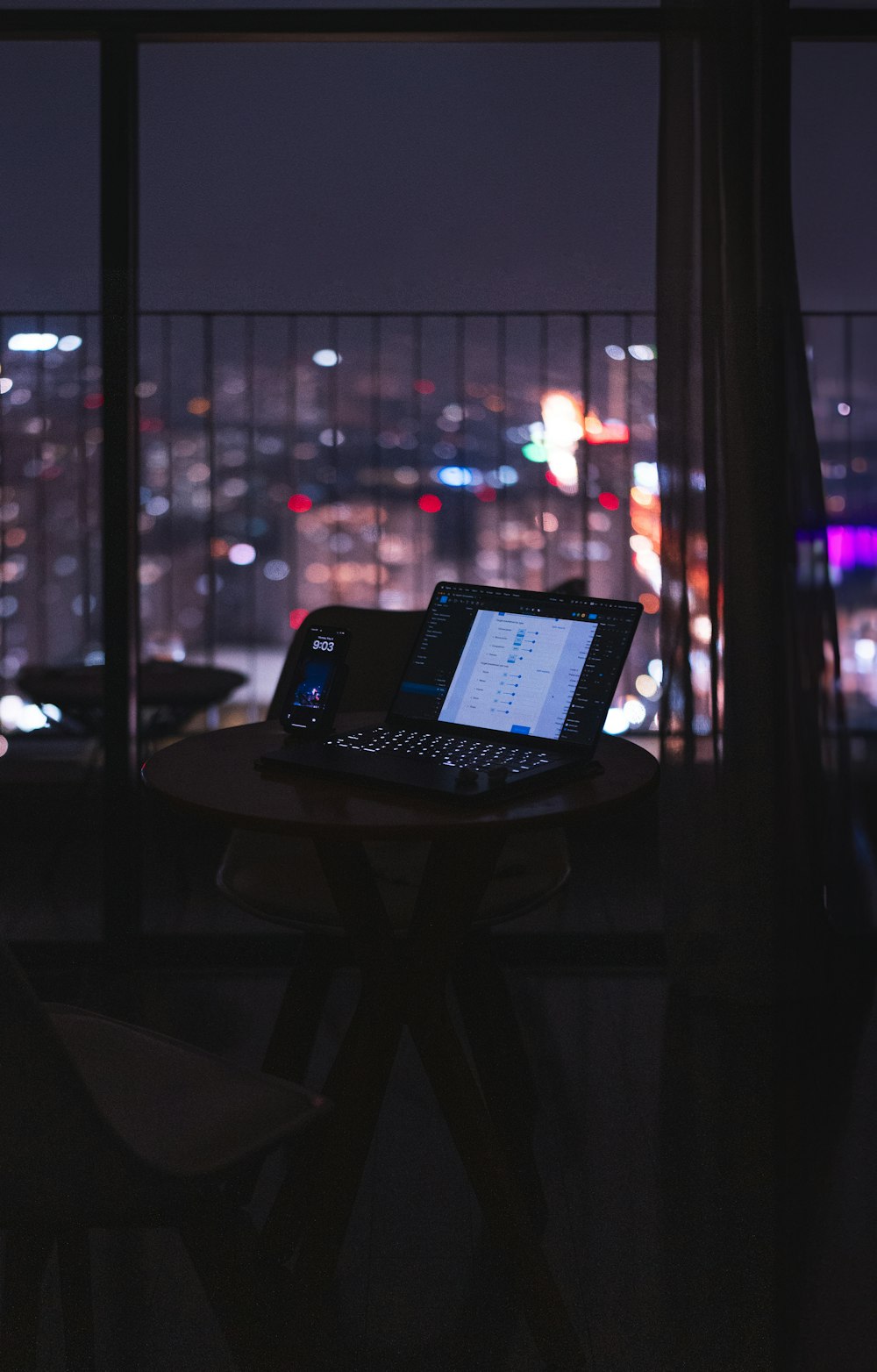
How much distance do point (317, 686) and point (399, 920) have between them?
0.38 m

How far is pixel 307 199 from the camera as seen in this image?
3.53 meters

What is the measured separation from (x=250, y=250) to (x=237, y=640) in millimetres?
1505

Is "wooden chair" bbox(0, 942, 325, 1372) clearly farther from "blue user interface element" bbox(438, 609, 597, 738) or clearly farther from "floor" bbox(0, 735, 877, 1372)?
"blue user interface element" bbox(438, 609, 597, 738)

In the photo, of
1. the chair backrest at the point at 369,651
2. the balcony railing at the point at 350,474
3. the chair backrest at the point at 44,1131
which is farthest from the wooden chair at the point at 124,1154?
the balcony railing at the point at 350,474

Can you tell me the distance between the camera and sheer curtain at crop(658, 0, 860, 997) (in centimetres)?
250

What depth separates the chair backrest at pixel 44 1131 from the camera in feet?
2.95

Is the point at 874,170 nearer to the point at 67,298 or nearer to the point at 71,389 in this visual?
the point at 67,298

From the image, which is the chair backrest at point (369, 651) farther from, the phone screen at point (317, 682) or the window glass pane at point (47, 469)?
the window glass pane at point (47, 469)

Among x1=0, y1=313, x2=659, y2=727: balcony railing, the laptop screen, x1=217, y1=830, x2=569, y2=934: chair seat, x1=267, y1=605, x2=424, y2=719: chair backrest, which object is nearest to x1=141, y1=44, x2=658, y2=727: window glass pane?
x1=0, y1=313, x2=659, y2=727: balcony railing

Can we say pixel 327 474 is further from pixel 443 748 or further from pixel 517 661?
pixel 443 748

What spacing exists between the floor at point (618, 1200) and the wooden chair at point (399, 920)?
0.11 m

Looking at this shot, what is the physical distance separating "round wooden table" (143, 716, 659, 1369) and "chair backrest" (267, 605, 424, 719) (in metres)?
0.75

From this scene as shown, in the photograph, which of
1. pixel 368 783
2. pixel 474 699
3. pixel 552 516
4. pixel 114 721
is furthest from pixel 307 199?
pixel 368 783

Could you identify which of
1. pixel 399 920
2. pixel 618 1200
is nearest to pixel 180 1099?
pixel 399 920
